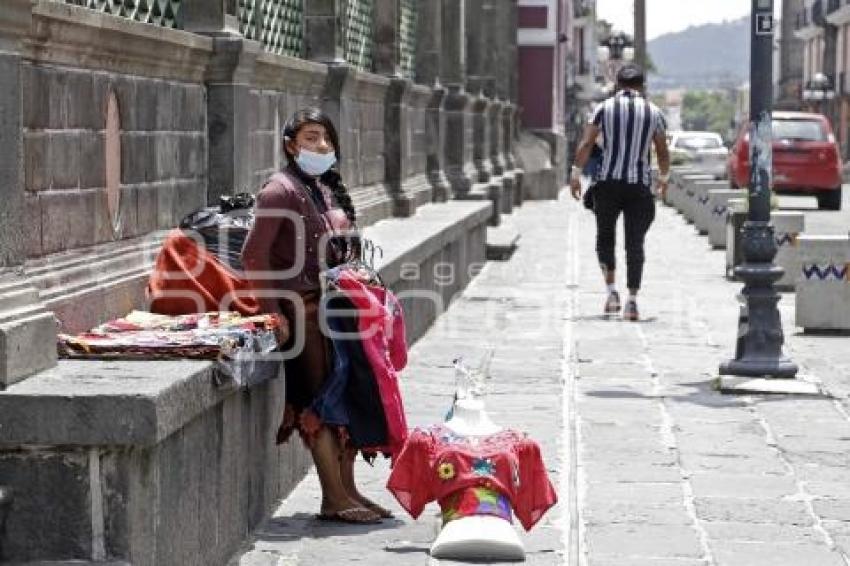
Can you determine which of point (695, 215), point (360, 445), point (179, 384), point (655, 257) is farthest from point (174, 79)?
point (695, 215)

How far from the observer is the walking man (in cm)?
1476

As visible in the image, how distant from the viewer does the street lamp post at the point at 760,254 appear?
11.3 m

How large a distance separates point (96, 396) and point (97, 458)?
0.54 feet

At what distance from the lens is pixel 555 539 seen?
286 inches

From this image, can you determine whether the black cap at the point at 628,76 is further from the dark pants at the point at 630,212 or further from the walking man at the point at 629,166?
the dark pants at the point at 630,212

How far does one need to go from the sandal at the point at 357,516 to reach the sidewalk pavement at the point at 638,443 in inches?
2.3

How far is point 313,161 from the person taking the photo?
765 cm

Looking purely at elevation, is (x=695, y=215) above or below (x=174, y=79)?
below

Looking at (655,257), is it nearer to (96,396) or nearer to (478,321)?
(478,321)

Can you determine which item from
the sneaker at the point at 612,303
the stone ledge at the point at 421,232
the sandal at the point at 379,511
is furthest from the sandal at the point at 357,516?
the sneaker at the point at 612,303

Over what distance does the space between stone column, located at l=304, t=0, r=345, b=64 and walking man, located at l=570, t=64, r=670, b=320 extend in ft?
6.96

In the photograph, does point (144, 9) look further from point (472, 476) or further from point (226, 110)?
point (472, 476)

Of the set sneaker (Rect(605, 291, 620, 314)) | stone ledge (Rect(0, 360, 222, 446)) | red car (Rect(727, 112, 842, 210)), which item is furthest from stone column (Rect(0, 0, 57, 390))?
red car (Rect(727, 112, 842, 210))

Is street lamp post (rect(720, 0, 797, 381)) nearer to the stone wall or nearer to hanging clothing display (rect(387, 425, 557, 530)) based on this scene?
hanging clothing display (rect(387, 425, 557, 530))
